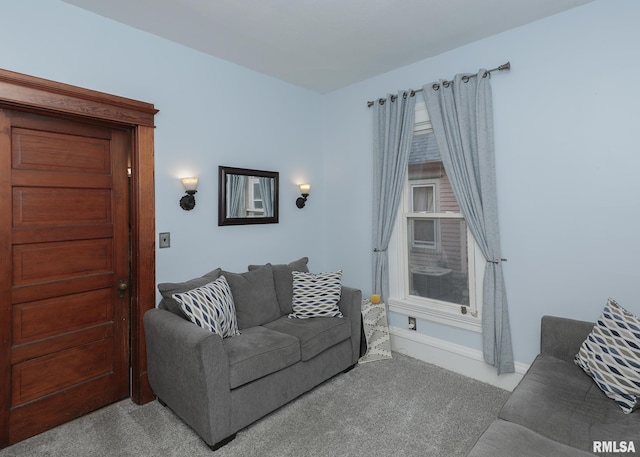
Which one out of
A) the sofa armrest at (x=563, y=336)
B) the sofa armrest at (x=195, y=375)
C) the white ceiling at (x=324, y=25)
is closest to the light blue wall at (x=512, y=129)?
the white ceiling at (x=324, y=25)

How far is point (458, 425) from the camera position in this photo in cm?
223

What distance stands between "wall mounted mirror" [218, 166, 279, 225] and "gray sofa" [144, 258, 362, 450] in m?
0.53

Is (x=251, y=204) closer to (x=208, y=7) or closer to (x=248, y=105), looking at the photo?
(x=248, y=105)

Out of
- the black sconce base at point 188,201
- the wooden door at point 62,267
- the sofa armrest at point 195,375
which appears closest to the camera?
the sofa armrest at point 195,375

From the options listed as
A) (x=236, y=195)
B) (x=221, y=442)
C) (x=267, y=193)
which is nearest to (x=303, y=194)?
(x=267, y=193)

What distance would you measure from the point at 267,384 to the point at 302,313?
2.62 ft

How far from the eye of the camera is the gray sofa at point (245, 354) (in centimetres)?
203

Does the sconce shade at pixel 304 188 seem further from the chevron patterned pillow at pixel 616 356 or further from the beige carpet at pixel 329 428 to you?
the chevron patterned pillow at pixel 616 356

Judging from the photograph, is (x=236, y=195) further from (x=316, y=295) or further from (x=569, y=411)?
(x=569, y=411)

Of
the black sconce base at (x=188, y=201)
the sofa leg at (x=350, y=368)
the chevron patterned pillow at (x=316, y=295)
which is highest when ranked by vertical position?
the black sconce base at (x=188, y=201)

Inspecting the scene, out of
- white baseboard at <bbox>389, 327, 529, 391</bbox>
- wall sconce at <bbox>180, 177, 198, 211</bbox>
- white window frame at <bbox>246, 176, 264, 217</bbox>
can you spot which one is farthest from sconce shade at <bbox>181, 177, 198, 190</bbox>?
white baseboard at <bbox>389, 327, 529, 391</bbox>

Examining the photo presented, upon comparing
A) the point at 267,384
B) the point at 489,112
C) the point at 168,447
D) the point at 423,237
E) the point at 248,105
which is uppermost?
the point at 248,105

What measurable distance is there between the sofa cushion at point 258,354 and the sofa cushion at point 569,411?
1.38 meters

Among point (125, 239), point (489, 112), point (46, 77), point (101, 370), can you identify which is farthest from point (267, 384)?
point (489, 112)
